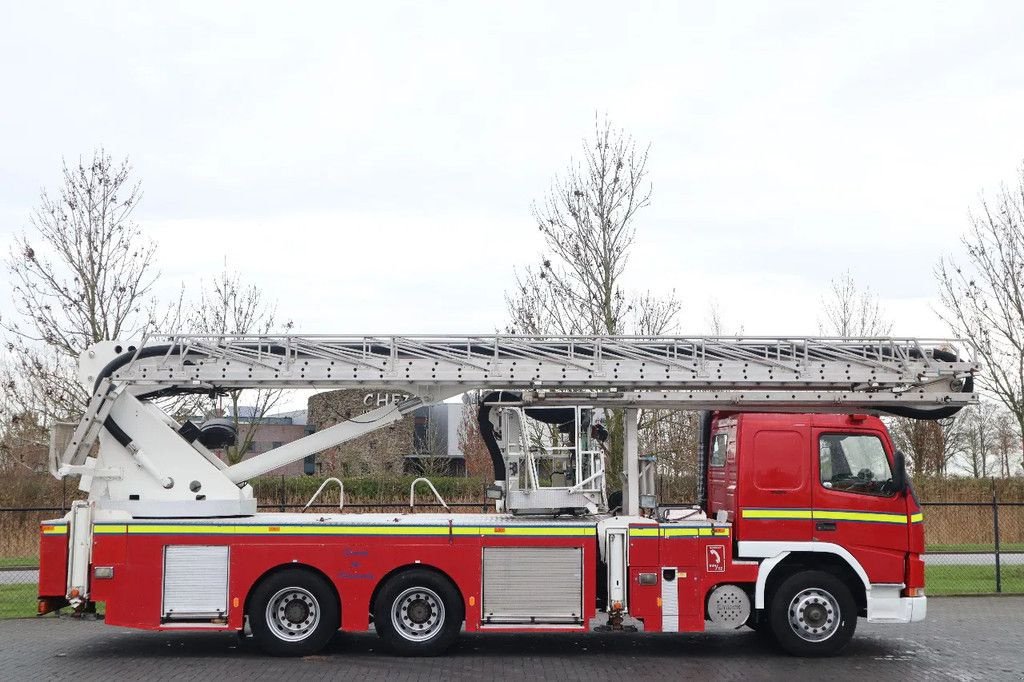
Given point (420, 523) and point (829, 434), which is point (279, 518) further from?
point (829, 434)

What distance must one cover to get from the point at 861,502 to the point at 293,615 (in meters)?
6.31

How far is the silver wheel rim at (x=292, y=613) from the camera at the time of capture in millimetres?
11930

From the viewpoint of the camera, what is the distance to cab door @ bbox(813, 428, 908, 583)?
12.0 meters

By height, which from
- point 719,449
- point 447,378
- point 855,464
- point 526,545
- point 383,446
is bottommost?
point 526,545

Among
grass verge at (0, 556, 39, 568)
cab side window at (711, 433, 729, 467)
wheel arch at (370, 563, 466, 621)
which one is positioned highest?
cab side window at (711, 433, 729, 467)

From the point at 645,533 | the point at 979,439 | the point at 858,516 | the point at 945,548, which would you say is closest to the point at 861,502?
the point at 858,516

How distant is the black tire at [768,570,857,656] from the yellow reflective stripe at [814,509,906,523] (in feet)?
2.09

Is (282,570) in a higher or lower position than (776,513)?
lower

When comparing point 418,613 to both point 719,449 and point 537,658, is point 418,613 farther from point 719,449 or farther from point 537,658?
point 719,449

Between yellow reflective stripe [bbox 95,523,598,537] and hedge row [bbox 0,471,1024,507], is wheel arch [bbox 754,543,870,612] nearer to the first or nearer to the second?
yellow reflective stripe [bbox 95,523,598,537]

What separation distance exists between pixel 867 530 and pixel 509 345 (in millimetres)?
4411

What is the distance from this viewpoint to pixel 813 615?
39.2 feet

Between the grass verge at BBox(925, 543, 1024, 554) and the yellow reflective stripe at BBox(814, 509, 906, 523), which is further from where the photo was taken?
the grass verge at BBox(925, 543, 1024, 554)

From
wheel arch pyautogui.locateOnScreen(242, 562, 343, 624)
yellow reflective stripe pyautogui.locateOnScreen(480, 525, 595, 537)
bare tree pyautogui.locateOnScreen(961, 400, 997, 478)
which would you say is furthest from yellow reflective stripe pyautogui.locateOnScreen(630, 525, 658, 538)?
bare tree pyautogui.locateOnScreen(961, 400, 997, 478)
